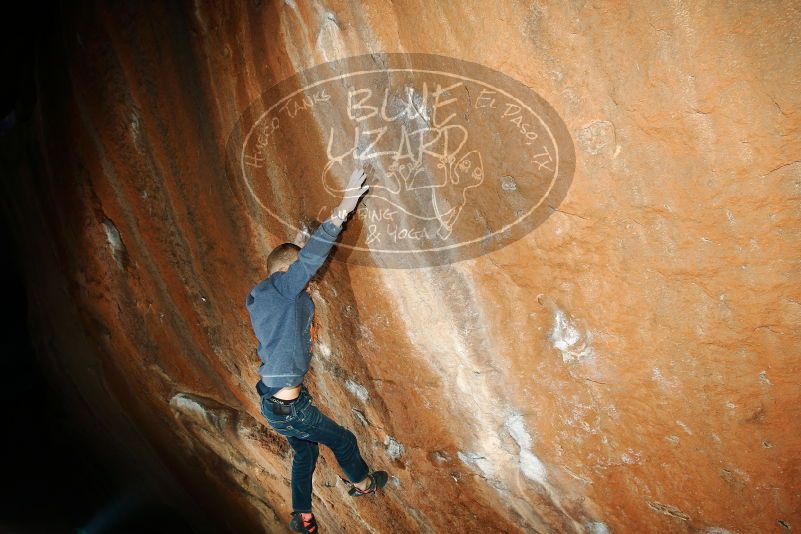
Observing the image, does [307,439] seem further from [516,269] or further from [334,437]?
[516,269]

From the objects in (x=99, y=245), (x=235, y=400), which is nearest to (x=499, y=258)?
(x=235, y=400)

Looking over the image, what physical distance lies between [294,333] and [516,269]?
125 centimetres

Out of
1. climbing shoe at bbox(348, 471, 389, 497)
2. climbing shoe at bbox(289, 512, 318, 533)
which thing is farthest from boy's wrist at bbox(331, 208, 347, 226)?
climbing shoe at bbox(289, 512, 318, 533)

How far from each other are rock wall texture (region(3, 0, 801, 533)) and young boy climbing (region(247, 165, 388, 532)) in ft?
0.89

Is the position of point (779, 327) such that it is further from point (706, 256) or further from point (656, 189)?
point (656, 189)

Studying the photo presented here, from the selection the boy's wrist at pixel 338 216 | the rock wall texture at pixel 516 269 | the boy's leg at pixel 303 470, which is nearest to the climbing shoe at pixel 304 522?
the boy's leg at pixel 303 470

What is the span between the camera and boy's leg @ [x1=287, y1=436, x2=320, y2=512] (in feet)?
10.5

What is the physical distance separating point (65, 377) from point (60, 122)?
4.14 meters

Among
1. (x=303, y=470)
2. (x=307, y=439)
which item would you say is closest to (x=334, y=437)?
(x=307, y=439)

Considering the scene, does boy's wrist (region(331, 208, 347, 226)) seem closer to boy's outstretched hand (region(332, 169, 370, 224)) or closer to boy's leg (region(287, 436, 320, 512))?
boy's outstretched hand (region(332, 169, 370, 224))

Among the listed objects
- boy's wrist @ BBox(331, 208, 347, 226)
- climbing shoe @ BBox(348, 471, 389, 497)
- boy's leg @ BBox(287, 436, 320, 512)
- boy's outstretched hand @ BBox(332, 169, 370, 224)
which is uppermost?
boy's outstretched hand @ BBox(332, 169, 370, 224)

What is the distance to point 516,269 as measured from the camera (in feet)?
7.57

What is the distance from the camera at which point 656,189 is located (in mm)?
1876

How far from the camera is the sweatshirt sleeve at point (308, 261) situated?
227cm
